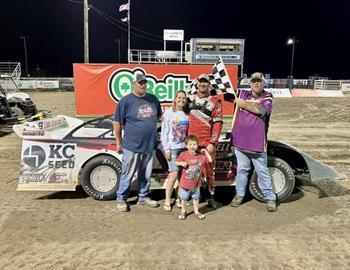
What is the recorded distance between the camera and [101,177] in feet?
17.2

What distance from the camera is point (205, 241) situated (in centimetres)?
406

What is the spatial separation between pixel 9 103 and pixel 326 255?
1331 cm

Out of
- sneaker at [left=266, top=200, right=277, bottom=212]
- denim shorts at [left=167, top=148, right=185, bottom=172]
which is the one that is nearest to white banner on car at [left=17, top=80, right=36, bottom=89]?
denim shorts at [left=167, top=148, right=185, bottom=172]

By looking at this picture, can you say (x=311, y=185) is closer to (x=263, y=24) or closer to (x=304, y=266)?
(x=304, y=266)

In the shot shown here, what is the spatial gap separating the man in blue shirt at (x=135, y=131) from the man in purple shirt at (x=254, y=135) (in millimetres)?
1111

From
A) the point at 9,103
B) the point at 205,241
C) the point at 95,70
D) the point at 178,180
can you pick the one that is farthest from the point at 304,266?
the point at 9,103

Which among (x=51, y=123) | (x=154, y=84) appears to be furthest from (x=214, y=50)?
(x=51, y=123)

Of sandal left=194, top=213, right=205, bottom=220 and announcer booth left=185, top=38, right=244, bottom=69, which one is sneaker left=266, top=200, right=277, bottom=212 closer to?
sandal left=194, top=213, right=205, bottom=220

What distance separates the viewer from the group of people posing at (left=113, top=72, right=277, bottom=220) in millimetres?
4676

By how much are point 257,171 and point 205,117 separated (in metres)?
1.08

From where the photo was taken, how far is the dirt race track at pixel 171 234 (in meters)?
3.63

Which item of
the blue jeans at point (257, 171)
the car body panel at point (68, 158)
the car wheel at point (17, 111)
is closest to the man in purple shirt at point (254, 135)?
the blue jeans at point (257, 171)

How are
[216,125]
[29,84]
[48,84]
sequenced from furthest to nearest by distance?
[48,84]
[29,84]
[216,125]

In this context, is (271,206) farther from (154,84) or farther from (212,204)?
(154,84)
